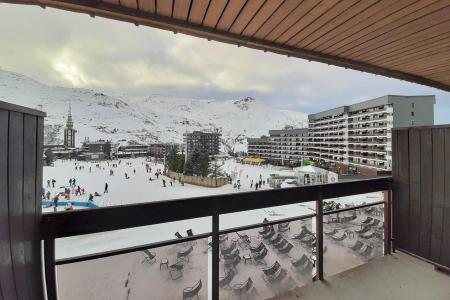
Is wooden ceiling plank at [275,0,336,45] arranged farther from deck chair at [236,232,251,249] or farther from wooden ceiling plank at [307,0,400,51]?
deck chair at [236,232,251,249]

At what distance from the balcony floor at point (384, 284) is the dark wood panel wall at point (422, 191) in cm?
21

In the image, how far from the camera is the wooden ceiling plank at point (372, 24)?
1.56 m

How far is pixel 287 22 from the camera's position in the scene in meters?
1.78

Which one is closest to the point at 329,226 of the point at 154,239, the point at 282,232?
the point at 282,232

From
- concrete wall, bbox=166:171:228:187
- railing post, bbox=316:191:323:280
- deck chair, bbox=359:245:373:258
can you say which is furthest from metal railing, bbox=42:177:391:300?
concrete wall, bbox=166:171:228:187

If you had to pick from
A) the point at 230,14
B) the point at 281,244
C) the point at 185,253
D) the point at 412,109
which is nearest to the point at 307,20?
the point at 230,14

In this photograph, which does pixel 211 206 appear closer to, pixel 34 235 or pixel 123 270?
pixel 123 270

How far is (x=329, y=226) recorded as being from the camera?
2.21m

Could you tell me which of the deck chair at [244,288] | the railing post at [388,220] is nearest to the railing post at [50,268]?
the deck chair at [244,288]

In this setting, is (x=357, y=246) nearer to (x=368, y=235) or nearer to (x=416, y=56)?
(x=368, y=235)

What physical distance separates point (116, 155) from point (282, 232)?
65.3 meters

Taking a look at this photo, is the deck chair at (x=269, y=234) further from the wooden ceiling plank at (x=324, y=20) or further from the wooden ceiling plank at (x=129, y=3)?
the wooden ceiling plank at (x=129, y=3)

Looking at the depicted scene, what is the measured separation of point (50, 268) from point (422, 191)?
3.05m

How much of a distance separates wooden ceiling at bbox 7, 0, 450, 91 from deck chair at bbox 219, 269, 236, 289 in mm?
1754
